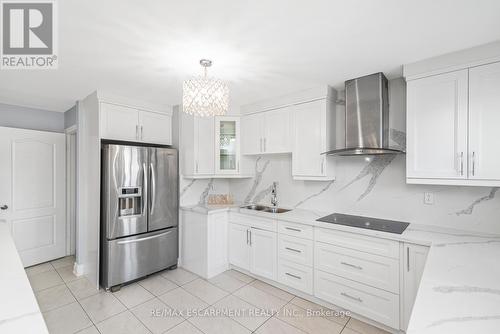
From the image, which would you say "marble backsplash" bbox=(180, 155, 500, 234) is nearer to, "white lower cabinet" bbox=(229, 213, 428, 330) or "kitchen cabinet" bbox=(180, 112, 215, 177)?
"kitchen cabinet" bbox=(180, 112, 215, 177)

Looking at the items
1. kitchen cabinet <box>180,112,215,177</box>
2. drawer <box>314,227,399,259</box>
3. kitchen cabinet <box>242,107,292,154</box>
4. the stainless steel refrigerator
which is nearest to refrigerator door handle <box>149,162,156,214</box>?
the stainless steel refrigerator

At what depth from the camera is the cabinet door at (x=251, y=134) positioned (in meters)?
3.17

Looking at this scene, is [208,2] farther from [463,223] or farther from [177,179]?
[463,223]

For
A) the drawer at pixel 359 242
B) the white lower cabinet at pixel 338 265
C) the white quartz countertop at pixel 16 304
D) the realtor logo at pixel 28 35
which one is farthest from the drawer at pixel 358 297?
the realtor logo at pixel 28 35

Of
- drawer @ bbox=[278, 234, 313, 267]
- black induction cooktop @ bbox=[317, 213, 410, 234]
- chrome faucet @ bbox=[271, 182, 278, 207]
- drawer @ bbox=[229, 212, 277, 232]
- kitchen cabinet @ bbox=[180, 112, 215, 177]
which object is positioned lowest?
drawer @ bbox=[278, 234, 313, 267]

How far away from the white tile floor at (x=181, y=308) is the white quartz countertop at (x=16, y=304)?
107cm

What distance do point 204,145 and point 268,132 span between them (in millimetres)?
891

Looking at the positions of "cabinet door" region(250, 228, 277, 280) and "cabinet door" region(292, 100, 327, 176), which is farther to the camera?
"cabinet door" region(250, 228, 277, 280)

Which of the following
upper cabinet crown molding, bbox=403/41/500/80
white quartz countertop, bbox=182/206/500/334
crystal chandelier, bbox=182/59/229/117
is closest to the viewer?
Answer: white quartz countertop, bbox=182/206/500/334

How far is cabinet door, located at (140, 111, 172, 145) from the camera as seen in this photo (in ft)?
10.4

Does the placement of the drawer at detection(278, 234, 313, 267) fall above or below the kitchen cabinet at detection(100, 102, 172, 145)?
below

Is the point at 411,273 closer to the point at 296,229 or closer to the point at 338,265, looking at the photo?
the point at 338,265

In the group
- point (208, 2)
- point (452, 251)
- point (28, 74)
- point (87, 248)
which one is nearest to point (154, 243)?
point (87, 248)

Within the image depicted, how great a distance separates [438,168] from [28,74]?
3.65 meters
